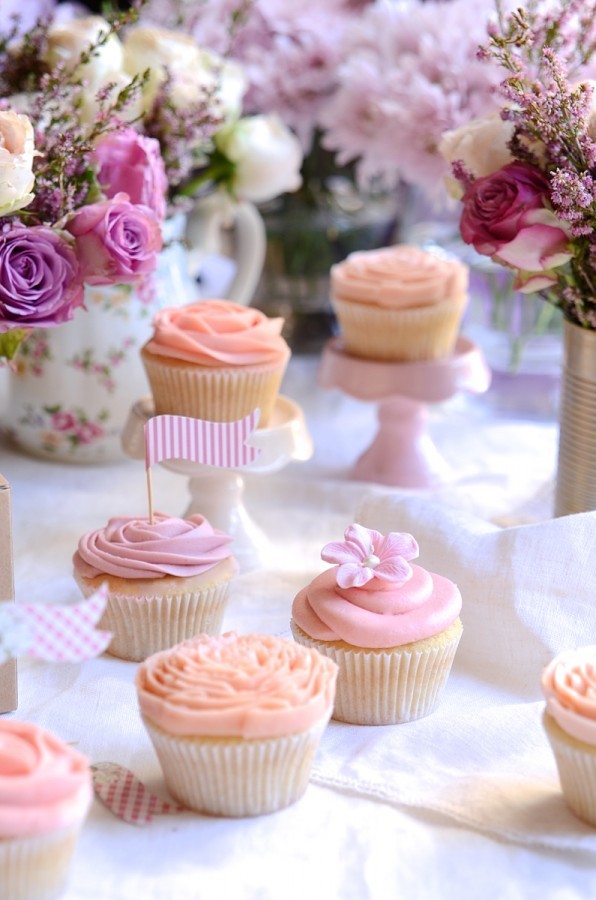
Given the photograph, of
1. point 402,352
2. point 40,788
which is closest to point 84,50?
point 402,352

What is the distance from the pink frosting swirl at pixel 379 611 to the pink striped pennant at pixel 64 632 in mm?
249

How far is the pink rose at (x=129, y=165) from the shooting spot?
3.91 feet

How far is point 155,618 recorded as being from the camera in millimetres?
1076

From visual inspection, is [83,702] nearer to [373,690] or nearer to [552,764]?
[373,690]

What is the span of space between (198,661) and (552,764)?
11.6 inches

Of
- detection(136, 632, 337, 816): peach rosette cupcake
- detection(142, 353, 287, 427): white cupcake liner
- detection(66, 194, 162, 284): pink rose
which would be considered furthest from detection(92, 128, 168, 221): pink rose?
detection(136, 632, 337, 816): peach rosette cupcake

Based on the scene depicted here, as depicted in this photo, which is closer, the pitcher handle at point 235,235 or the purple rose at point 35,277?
the purple rose at point 35,277

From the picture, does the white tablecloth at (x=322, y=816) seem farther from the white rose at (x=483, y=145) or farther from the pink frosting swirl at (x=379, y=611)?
the white rose at (x=483, y=145)

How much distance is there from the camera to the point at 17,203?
102 centimetres

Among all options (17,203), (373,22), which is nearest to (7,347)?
(17,203)

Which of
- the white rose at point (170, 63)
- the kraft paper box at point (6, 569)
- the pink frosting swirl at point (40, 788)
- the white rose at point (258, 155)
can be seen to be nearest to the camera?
the pink frosting swirl at point (40, 788)

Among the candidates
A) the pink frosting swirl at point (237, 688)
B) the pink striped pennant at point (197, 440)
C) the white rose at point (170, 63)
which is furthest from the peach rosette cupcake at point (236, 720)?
the white rose at point (170, 63)

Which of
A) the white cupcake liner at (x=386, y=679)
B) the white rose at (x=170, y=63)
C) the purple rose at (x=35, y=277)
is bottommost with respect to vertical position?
the white cupcake liner at (x=386, y=679)

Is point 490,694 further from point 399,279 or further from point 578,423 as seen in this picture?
point 399,279
